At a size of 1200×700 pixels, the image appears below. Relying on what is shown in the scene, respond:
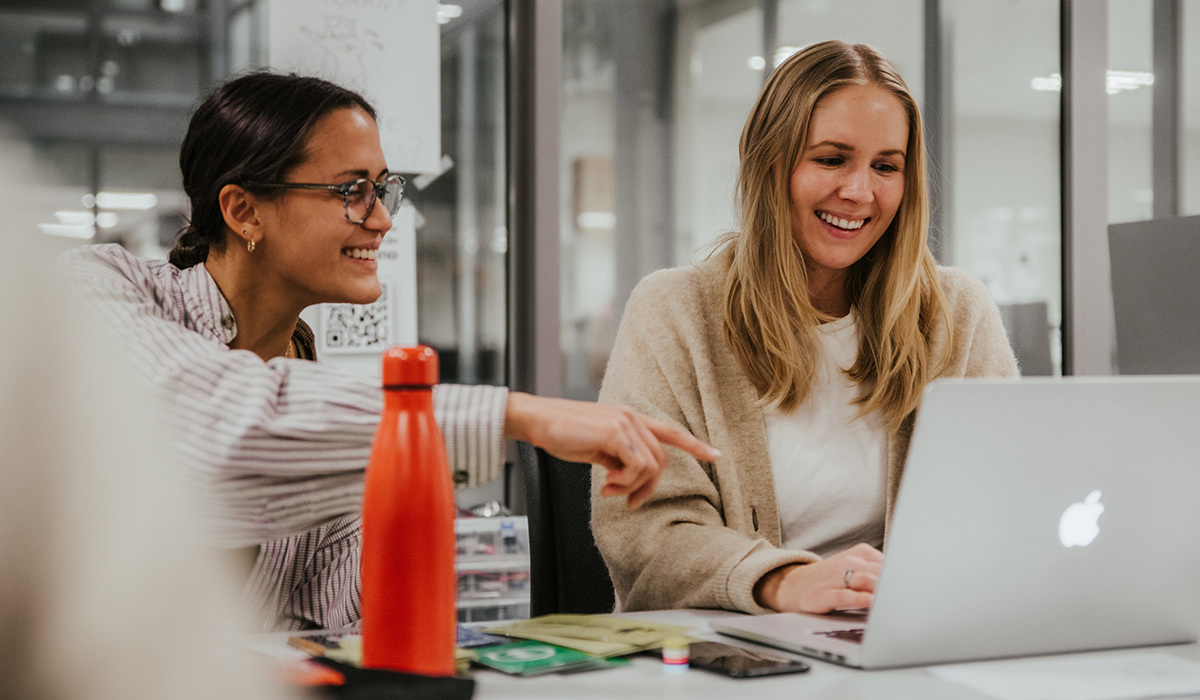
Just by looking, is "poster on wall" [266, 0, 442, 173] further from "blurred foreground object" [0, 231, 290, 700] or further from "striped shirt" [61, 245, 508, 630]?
"blurred foreground object" [0, 231, 290, 700]

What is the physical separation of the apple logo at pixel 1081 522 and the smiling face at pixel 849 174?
764 mm

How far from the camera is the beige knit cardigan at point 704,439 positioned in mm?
1238

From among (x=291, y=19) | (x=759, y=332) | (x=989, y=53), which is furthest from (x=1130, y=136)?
(x=291, y=19)

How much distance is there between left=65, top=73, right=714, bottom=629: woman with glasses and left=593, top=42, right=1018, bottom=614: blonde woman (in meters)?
0.41

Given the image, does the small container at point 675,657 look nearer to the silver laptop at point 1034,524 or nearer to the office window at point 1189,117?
the silver laptop at point 1034,524

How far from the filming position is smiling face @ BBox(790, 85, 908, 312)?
1.58 meters

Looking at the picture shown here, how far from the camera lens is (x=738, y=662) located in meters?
0.89

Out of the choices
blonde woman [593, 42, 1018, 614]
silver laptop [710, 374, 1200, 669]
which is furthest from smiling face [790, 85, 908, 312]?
silver laptop [710, 374, 1200, 669]

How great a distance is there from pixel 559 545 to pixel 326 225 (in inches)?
21.7

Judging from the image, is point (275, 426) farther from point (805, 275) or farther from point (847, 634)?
point (805, 275)

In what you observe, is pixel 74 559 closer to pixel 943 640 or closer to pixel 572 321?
pixel 943 640

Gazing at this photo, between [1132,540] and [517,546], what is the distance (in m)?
1.61

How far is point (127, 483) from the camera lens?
0.31 metres

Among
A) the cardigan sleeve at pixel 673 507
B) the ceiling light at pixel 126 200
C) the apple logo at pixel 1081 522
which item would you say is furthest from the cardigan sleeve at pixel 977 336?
the ceiling light at pixel 126 200
